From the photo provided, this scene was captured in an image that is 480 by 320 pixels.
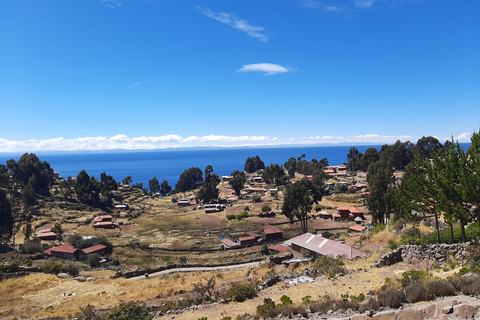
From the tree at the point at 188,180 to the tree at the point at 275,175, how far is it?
1378 inches

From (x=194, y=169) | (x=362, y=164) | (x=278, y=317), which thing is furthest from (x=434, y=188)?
(x=194, y=169)

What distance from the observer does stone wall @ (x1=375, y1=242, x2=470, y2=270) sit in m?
16.7

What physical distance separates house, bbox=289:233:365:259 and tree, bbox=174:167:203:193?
103 m

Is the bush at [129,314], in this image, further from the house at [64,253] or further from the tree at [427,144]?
the tree at [427,144]

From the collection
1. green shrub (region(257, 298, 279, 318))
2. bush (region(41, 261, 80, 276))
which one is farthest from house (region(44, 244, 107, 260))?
green shrub (region(257, 298, 279, 318))

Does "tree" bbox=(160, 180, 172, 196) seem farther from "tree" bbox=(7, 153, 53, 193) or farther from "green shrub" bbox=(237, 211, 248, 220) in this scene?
"green shrub" bbox=(237, 211, 248, 220)

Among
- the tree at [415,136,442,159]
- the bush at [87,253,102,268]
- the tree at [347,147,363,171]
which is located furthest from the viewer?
the tree at [347,147,363,171]

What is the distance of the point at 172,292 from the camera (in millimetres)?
21391

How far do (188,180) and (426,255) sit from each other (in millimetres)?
116367

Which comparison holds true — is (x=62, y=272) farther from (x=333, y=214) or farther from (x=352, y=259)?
(x=333, y=214)

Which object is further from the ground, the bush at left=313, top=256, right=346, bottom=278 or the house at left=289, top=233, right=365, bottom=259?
the bush at left=313, top=256, right=346, bottom=278

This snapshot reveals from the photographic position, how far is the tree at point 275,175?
10781 cm

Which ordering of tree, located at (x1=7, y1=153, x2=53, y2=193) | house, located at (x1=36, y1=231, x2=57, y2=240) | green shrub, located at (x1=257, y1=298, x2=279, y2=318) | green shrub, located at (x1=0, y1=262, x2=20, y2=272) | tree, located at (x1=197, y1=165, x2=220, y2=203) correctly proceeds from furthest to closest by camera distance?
tree, located at (x1=197, y1=165, x2=220, y2=203)
tree, located at (x1=7, y1=153, x2=53, y2=193)
house, located at (x1=36, y1=231, x2=57, y2=240)
green shrub, located at (x1=0, y1=262, x2=20, y2=272)
green shrub, located at (x1=257, y1=298, x2=279, y2=318)

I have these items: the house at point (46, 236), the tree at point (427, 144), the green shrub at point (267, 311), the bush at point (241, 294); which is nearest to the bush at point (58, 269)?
the bush at point (241, 294)
